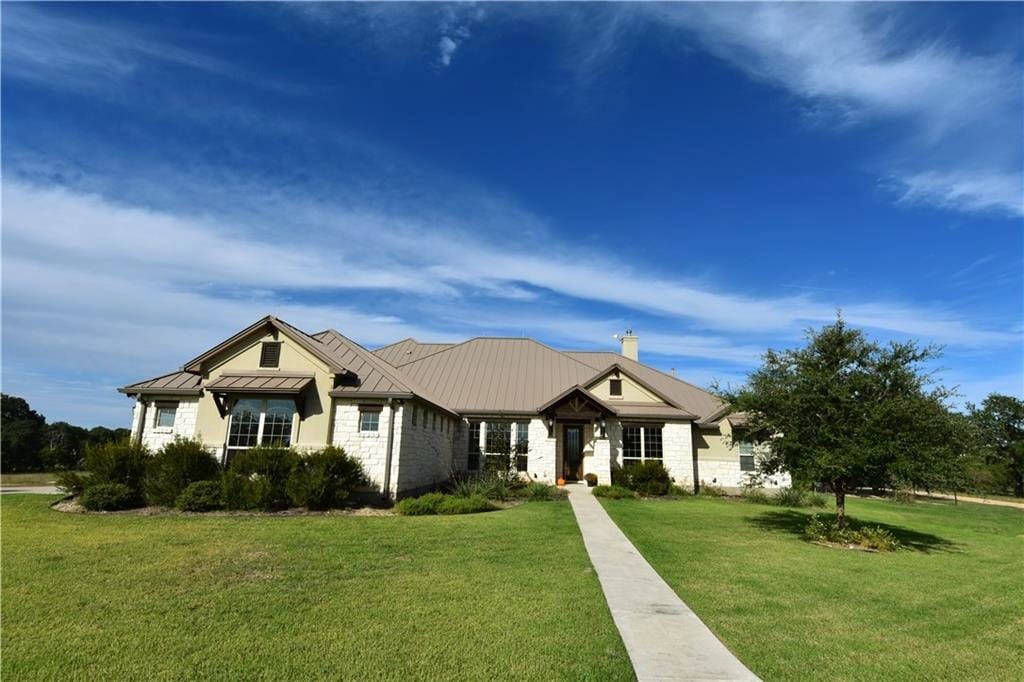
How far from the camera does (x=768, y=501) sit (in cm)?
2230

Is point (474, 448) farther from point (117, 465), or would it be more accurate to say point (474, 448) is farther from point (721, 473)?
point (117, 465)

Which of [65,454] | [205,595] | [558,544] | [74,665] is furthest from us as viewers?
[65,454]

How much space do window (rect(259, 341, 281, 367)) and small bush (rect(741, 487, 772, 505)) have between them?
62.6 feet

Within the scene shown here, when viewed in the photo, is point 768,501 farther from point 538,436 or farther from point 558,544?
point 558,544

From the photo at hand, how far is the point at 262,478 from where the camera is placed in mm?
15156

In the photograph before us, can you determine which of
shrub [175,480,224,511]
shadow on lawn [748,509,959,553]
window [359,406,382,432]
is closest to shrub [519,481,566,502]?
window [359,406,382,432]

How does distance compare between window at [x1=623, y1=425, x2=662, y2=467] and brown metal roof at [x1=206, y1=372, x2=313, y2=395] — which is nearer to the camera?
brown metal roof at [x1=206, y1=372, x2=313, y2=395]

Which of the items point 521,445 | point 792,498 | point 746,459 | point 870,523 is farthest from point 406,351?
point 870,523

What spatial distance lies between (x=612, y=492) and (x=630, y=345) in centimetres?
1348

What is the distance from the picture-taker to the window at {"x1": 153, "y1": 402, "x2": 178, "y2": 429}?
18.8m

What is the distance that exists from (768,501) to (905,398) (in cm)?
1106

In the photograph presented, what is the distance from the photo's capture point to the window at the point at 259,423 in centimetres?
1783

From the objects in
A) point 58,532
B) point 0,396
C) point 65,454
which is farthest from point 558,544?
point 0,396

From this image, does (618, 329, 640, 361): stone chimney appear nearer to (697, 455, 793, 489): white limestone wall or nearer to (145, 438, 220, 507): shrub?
(697, 455, 793, 489): white limestone wall
